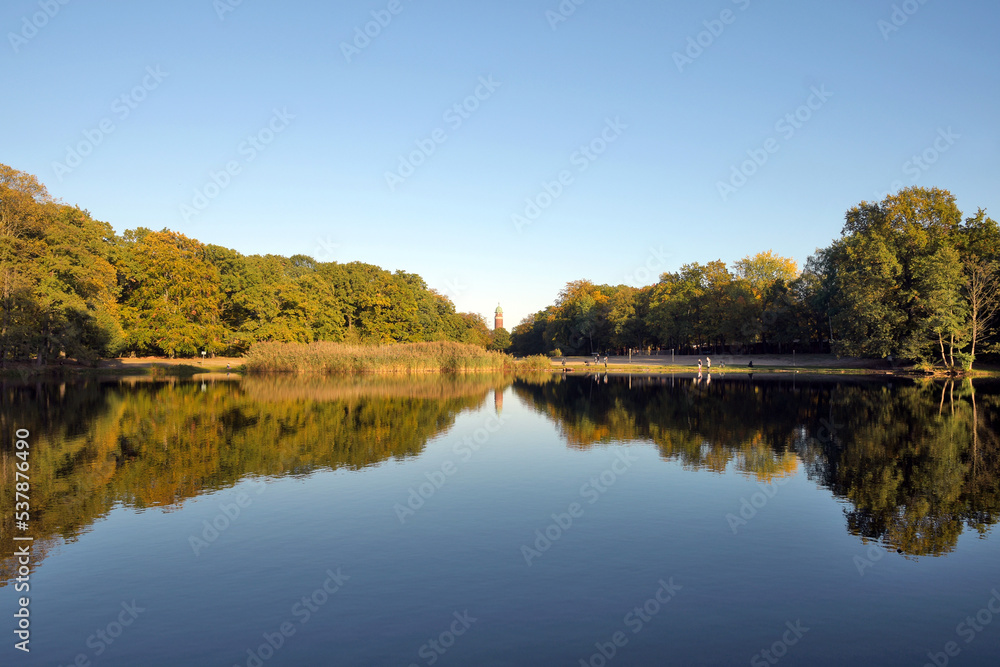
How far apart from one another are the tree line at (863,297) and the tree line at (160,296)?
3280 cm

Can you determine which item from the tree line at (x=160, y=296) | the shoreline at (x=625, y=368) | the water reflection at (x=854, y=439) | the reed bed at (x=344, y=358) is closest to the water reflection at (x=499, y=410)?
the water reflection at (x=854, y=439)

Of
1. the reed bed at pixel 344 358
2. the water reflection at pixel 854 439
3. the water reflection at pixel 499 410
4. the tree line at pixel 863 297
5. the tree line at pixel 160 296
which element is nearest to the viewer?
the water reflection at pixel 854 439

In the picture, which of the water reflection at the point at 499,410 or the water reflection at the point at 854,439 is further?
the water reflection at the point at 499,410

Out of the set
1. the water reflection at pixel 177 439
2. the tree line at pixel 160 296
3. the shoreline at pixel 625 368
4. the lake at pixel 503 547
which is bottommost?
the lake at pixel 503 547

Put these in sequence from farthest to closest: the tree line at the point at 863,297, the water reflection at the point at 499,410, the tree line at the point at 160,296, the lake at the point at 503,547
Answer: the tree line at the point at 863,297
the tree line at the point at 160,296
the water reflection at the point at 499,410
the lake at the point at 503,547

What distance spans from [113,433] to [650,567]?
1937 centimetres

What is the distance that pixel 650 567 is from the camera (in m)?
9.27

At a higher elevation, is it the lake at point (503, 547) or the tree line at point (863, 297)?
the tree line at point (863, 297)

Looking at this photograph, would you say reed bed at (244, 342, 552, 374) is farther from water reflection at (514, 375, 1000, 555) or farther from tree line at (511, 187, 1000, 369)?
tree line at (511, 187, 1000, 369)

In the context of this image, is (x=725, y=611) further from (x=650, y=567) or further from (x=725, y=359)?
(x=725, y=359)

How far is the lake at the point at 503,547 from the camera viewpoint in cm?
703

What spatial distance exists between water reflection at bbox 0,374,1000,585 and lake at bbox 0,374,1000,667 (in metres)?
0.14

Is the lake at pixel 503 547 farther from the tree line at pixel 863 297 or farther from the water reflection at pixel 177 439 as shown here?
the tree line at pixel 863 297

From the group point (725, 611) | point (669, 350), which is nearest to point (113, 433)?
point (725, 611)
